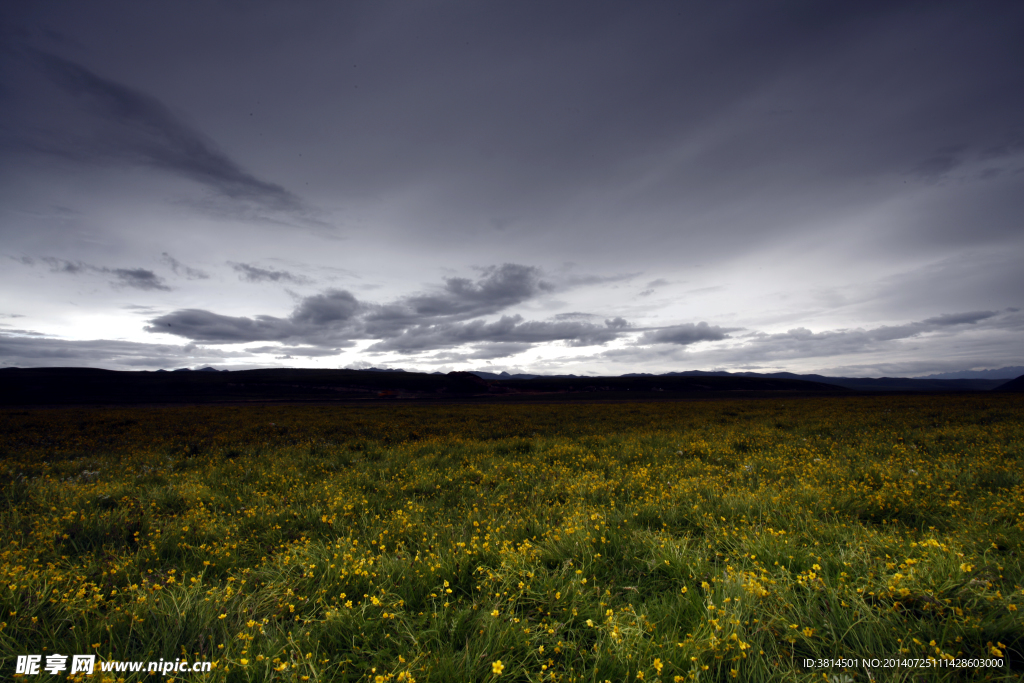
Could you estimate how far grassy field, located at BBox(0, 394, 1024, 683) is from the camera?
3250 millimetres

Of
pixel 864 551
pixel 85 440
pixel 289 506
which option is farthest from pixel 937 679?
pixel 85 440

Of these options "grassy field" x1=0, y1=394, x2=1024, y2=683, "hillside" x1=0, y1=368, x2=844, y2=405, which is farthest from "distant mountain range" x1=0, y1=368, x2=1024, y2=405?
"grassy field" x1=0, y1=394, x2=1024, y2=683

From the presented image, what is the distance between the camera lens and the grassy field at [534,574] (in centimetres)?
325

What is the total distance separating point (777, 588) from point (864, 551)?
5.12ft

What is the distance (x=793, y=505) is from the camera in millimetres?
6367

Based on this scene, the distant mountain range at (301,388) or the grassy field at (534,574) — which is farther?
the distant mountain range at (301,388)

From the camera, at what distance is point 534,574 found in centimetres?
454

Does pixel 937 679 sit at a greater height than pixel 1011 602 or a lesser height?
lesser

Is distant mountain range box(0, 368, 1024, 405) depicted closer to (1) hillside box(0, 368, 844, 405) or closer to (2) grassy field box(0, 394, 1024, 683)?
(1) hillside box(0, 368, 844, 405)

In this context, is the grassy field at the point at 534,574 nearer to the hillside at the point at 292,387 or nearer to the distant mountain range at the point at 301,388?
the distant mountain range at the point at 301,388

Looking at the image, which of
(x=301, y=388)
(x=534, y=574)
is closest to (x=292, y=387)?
(x=301, y=388)

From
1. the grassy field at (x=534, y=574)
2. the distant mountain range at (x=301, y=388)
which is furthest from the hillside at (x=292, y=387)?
the grassy field at (x=534, y=574)

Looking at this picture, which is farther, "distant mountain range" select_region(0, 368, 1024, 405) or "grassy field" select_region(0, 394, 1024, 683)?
"distant mountain range" select_region(0, 368, 1024, 405)

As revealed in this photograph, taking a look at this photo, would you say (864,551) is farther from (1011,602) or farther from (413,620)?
(413,620)
